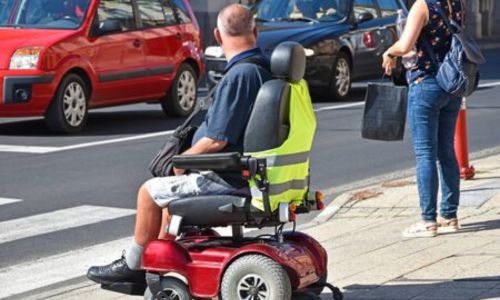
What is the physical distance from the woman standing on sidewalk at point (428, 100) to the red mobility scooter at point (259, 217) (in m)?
1.79

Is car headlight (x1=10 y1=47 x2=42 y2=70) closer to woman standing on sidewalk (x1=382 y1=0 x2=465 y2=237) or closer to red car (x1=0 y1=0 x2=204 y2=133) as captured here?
red car (x1=0 y1=0 x2=204 y2=133)

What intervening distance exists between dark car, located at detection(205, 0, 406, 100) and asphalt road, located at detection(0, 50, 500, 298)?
26.2 inches

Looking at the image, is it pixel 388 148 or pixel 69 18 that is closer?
pixel 388 148

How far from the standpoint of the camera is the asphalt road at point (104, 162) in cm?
960

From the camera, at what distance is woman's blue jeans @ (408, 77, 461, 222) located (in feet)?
27.3

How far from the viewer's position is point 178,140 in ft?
21.8

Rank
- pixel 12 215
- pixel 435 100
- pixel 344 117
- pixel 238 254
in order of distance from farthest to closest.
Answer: pixel 344 117
pixel 12 215
pixel 435 100
pixel 238 254

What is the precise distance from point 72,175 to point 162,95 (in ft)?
16.8

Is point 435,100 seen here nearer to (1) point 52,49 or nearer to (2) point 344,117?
(1) point 52,49

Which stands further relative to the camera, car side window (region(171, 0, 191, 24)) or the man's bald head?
car side window (region(171, 0, 191, 24))

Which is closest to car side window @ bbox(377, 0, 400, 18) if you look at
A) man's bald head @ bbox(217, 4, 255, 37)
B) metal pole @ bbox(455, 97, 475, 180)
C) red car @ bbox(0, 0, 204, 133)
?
red car @ bbox(0, 0, 204, 133)

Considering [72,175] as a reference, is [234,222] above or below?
above

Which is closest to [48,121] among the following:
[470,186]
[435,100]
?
[470,186]

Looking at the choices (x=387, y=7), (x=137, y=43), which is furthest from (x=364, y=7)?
(x=137, y=43)
